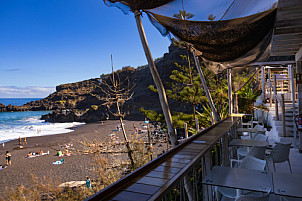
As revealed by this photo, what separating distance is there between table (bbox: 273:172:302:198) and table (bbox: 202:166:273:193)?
1.4 inches

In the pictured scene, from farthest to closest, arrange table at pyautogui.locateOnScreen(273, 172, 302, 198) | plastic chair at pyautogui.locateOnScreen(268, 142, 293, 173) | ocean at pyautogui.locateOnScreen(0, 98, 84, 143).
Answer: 1. ocean at pyautogui.locateOnScreen(0, 98, 84, 143)
2. plastic chair at pyautogui.locateOnScreen(268, 142, 293, 173)
3. table at pyautogui.locateOnScreen(273, 172, 302, 198)

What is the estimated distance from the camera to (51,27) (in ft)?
198

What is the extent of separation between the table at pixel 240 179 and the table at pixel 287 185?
35mm

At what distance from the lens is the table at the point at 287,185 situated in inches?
46.3

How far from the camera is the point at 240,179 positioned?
1.37 m

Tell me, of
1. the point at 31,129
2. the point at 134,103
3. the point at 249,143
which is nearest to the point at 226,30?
the point at 249,143

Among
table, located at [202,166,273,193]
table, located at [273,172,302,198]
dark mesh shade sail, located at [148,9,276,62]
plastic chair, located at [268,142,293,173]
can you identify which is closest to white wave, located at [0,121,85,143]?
dark mesh shade sail, located at [148,9,276,62]

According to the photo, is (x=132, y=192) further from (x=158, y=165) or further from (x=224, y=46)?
(x=224, y=46)

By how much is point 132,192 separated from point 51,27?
2786 inches

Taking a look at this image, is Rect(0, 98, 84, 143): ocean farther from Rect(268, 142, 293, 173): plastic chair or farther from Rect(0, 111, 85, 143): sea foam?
Rect(268, 142, 293, 173): plastic chair

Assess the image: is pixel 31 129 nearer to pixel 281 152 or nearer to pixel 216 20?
pixel 281 152

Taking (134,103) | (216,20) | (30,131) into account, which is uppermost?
(216,20)

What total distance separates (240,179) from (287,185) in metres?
0.28

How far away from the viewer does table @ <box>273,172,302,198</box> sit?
1176 millimetres
